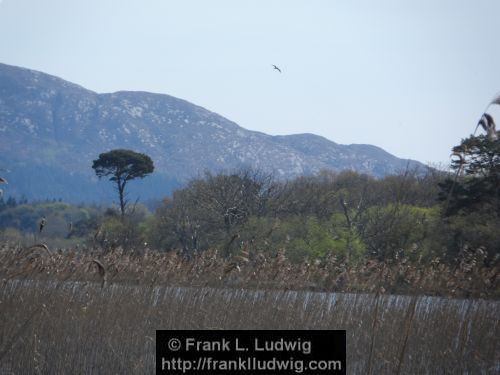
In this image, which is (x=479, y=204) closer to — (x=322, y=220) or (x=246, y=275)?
(x=322, y=220)

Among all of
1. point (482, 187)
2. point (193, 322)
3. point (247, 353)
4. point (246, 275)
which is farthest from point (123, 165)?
point (247, 353)

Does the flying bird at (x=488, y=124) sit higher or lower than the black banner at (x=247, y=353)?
higher

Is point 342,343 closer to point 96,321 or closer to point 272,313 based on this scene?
point 272,313

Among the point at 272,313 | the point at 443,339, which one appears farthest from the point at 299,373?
the point at 443,339

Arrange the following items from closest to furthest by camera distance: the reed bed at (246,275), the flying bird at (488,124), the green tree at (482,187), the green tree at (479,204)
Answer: the flying bird at (488,124), the reed bed at (246,275), the green tree at (479,204), the green tree at (482,187)

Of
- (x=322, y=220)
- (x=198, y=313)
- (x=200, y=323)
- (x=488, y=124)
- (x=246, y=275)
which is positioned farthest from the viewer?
(x=322, y=220)

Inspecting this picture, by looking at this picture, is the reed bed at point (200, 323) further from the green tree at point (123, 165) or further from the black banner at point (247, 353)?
the green tree at point (123, 165)

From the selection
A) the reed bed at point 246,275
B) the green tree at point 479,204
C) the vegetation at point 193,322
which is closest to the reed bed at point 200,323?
the vegetation at point 193,322

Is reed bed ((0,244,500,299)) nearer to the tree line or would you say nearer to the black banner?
the black banner

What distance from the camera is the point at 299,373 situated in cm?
840

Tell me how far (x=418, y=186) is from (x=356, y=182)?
51.6ft

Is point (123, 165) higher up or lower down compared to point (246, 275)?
higher up

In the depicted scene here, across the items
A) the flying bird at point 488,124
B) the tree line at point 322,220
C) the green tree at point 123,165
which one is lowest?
the tree line at point 322,220

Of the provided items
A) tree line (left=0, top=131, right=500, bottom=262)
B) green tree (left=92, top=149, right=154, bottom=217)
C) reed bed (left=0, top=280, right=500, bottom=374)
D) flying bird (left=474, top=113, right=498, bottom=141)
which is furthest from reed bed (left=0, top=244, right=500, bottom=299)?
green tree (left=92, top=149, right=154, bottom=217)
